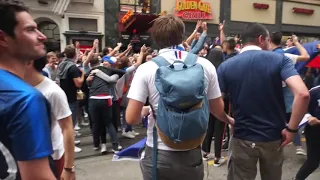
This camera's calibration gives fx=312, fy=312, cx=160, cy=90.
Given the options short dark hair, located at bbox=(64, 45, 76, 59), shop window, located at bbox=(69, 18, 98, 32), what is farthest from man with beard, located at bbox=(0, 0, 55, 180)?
shop window, located at bbox=(69, 18, 98, 32)

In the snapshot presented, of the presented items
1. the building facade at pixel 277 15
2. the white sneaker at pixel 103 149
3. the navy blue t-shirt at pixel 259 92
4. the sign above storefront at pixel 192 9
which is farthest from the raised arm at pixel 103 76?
the building facade at pixel 277 15

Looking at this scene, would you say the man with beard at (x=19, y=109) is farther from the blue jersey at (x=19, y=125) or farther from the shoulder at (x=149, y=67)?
the shoulder at (x=149, y=67)

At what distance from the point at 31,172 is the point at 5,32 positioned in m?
0.55

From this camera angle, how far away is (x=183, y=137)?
78.1 inches

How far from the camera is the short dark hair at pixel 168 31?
215 cm

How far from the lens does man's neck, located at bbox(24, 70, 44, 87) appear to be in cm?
214

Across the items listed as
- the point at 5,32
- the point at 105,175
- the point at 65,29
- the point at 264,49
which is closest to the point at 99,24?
the point at 65,29

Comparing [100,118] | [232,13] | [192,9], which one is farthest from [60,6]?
[100,118]

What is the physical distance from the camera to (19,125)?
1.09 m

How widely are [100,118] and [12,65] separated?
4518 millimetres

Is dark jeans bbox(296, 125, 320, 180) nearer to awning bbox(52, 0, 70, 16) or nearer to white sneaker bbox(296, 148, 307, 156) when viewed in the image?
white sneaker bbox(296, 148, 307, 156)

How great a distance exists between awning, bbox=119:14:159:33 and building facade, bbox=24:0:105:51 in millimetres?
1252

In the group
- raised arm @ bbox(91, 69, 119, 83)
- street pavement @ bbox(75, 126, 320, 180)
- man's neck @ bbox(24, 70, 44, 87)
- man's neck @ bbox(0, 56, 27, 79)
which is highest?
man's neck @ bbox(0, 56, 27, 79)

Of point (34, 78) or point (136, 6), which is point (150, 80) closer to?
point (34, 78)
